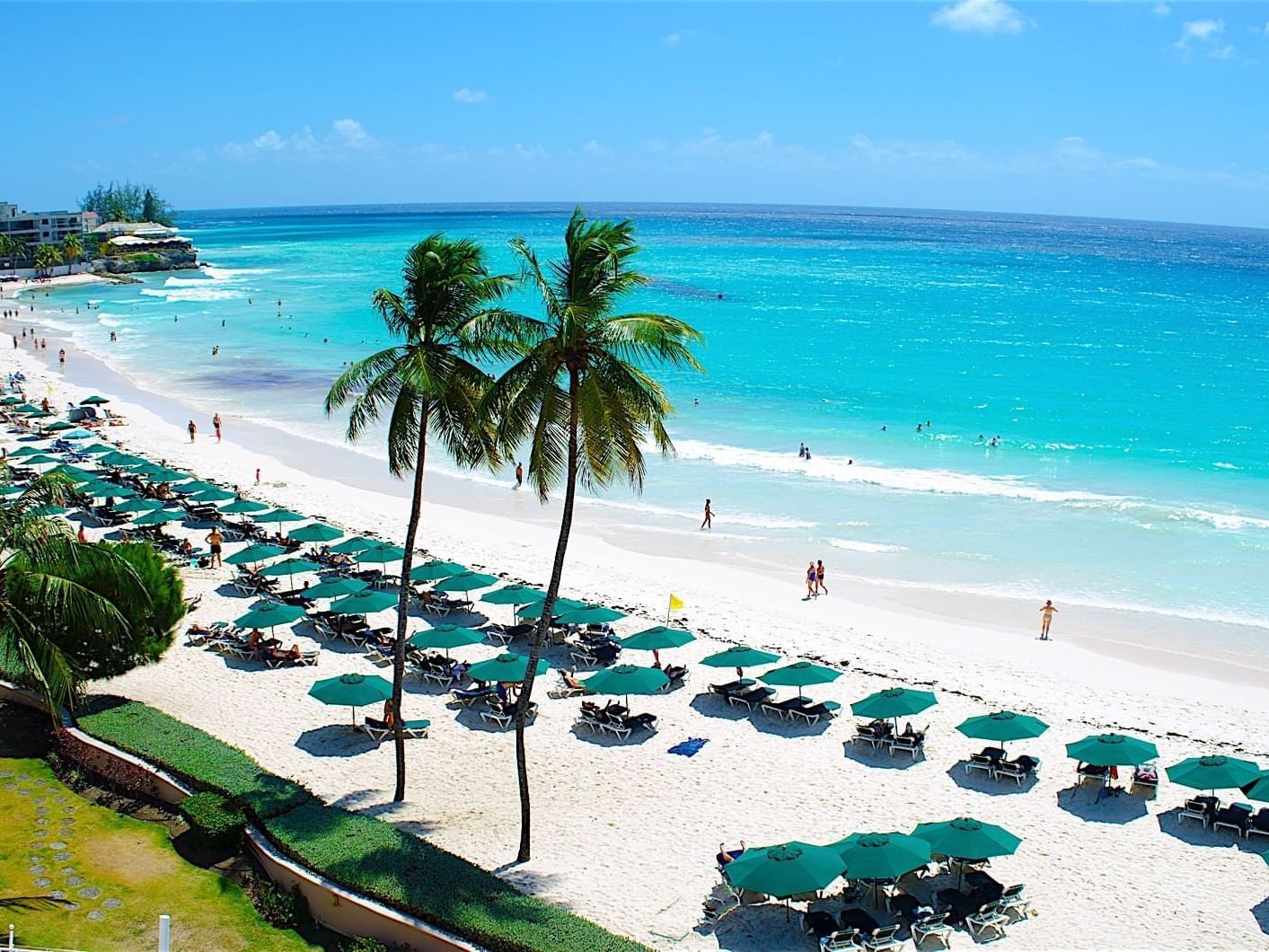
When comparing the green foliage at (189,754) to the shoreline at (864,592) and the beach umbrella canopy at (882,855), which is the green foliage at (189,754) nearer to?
the beach umbrella canopy at (882,855)

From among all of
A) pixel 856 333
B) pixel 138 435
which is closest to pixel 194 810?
pixel 138 435

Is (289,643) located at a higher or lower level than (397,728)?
lower

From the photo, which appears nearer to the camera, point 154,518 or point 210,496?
point 154,518

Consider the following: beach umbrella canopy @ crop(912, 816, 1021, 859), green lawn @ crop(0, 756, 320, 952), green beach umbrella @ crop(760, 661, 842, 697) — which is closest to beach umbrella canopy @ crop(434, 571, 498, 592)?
green beach umbrella @ crop(760, 661, 842, 697)

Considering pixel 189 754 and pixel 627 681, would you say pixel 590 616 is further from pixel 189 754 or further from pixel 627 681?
pixel 189 754

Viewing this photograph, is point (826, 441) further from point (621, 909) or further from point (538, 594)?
point (621, 909)

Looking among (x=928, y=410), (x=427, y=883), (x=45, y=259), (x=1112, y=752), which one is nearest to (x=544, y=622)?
(x=427, y=883)

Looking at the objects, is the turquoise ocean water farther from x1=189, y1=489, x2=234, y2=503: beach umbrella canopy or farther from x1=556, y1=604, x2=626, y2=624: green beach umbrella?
x1=189, y1=489, x2=234, y2=503: beach umbrella canopy

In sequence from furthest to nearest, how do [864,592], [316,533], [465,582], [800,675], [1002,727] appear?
[864,592] → [316,533] → [465,582] → [800,675] → [1002,727]
